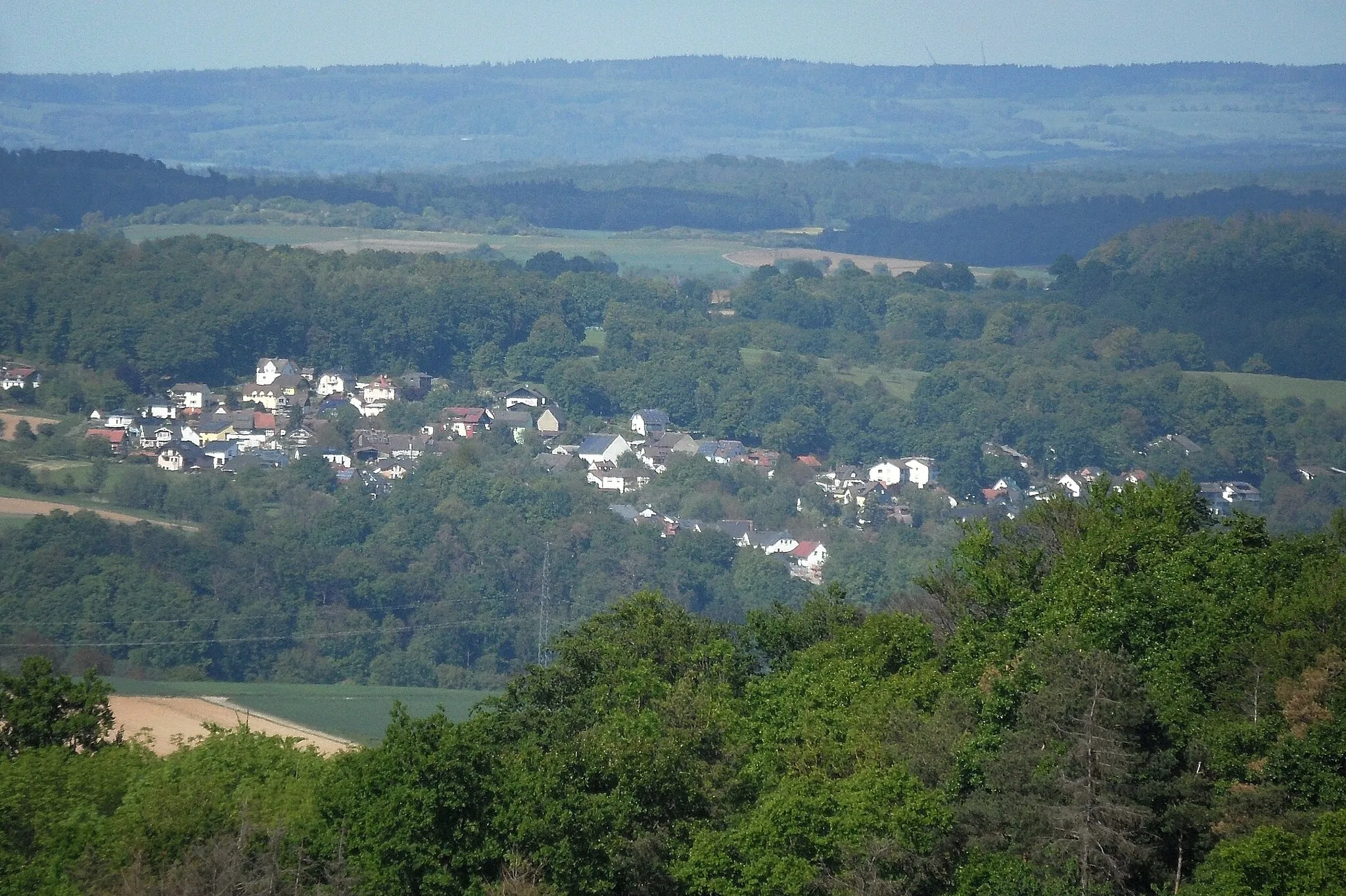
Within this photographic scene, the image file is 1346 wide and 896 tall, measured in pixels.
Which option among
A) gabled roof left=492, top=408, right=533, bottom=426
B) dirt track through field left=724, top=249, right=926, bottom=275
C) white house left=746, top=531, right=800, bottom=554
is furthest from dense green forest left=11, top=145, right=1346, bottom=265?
white house left=746, top=531, right=800, bottom=554

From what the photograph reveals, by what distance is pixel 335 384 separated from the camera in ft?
254

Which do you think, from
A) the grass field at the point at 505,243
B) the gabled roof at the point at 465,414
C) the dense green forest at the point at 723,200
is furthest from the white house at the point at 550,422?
the dense green forest at the point at 723,200

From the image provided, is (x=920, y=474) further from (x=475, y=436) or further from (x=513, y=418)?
(x=475, y=436)

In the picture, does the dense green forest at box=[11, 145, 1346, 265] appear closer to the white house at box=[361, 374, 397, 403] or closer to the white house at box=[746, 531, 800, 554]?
the white house at box=[361, 374, 397, 403]

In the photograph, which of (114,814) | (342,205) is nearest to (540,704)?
(114,814)

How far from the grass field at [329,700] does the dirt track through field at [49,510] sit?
12.1m

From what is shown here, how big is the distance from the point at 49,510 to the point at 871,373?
41.6 meters

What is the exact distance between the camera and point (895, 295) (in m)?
97.3

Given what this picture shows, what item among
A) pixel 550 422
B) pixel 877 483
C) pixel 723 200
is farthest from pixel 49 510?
pixel 723 200

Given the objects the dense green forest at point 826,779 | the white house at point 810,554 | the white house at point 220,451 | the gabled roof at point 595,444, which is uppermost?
the dense green forest at point 826,779

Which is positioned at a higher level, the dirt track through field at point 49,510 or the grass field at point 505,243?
the grass field at point 505,243

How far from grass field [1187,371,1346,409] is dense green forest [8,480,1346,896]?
200ft

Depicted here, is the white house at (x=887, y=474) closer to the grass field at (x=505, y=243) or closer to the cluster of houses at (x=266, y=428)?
the cluster of houses at (x=266, y=428)

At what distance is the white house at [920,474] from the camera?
67938mm
